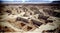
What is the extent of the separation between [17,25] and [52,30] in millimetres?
550

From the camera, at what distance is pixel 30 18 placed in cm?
196

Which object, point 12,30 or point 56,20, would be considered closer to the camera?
point 12,30

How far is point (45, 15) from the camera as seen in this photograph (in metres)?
2.07

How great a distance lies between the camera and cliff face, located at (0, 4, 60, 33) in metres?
1.69

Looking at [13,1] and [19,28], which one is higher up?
[13,1]

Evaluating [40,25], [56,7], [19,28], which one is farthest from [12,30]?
[56,7]

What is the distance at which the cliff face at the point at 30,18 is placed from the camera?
1.69 meters

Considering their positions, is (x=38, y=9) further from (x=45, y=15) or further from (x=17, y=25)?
(x=17, y=25)

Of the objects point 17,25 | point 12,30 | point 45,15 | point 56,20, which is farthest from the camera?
point 45,15

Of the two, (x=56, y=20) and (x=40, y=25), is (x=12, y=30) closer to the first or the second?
(x=40, y=25)

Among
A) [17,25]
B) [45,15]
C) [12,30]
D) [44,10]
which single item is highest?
[44,10]

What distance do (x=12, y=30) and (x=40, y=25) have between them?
0.45 metres

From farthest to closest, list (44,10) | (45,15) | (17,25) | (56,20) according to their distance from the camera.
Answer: (44,10) < (45,15) < (56,20) < (17,25)

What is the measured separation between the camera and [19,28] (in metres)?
1.69
